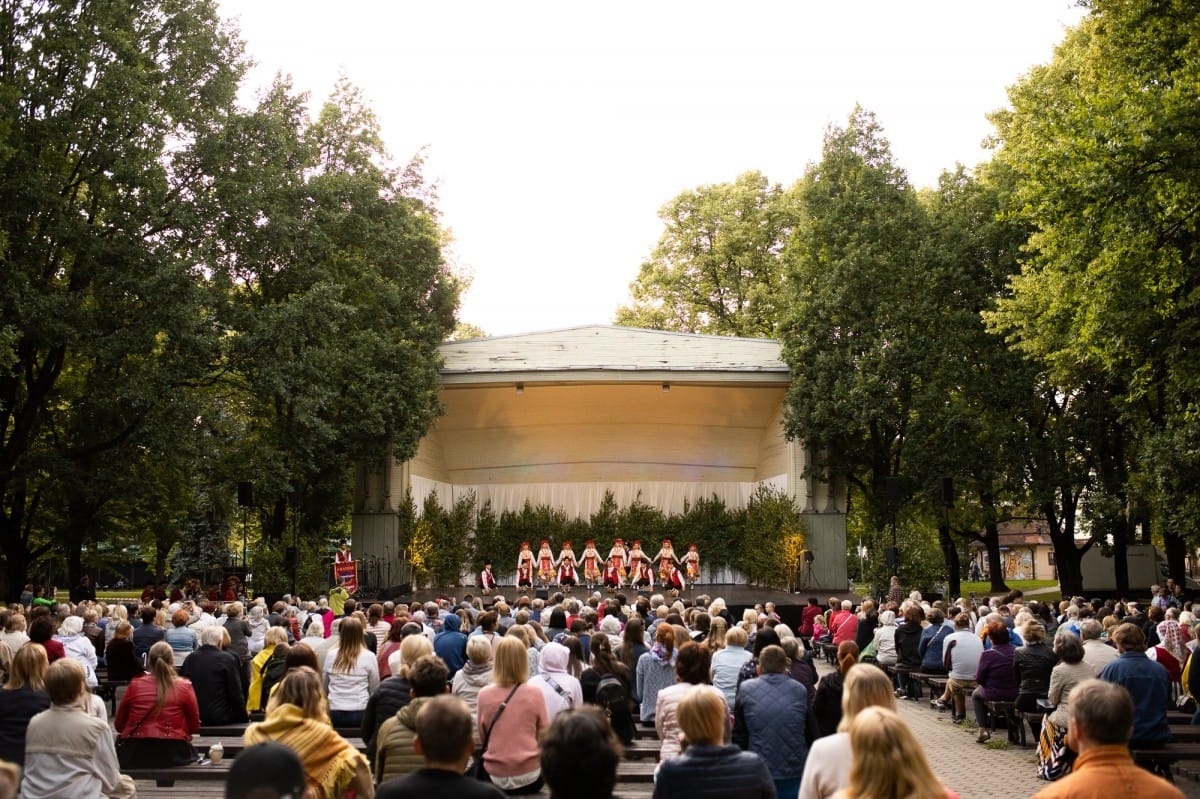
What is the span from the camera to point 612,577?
101ft

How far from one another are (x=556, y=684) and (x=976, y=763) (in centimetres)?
527

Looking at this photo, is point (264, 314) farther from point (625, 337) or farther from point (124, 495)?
point (625, 337)

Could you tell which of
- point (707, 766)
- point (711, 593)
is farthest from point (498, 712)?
point (711, 593)

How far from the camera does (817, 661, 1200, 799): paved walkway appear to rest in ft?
30.5

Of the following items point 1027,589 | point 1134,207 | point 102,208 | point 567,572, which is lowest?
point 1027,589

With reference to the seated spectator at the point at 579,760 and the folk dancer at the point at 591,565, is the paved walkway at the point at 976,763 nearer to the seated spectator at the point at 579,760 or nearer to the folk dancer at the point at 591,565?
the seated spectator at the point at 579,760

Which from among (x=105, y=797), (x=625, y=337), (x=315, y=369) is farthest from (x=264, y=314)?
(x=105, y=797)

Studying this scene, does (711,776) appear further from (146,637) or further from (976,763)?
(146,637)

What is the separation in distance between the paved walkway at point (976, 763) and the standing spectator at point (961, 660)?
0.34 meters

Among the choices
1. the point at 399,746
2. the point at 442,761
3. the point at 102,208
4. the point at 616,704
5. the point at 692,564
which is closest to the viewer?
the point at 442,761

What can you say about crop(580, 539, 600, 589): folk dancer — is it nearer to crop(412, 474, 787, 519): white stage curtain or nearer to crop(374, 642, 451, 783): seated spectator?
crop(412, 474, 787, 519): white stage curtain

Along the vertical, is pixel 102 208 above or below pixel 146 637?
above

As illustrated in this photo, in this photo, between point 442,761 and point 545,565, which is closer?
point 442,761

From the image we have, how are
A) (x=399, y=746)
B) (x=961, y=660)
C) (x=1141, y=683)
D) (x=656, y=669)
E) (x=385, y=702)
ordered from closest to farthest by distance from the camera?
(x=399, y=746)
(x=385, y=702)
(x=1141, y=683)
(x=656, y=669)
(x=961, y=660)
